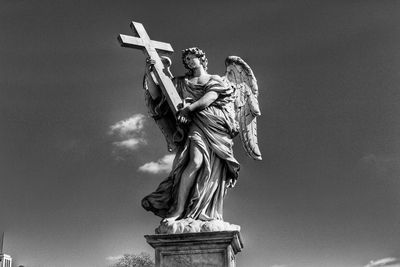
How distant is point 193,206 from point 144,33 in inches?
126

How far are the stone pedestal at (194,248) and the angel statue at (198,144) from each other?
0.12 metres

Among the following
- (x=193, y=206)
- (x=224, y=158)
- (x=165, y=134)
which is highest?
(x=165, y=134)

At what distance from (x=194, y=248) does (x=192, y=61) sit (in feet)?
9.49

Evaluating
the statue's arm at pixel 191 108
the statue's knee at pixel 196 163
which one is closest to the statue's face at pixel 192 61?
the statue's arm at pixel 191 108

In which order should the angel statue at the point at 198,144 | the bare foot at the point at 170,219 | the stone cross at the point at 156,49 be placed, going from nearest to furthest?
1. the bare foot at the point at 170,219
2. the angel statue at the point at 198,144
3. the stone cross at the point at 156,49

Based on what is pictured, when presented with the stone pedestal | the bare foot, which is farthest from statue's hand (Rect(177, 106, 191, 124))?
the stone pedestal

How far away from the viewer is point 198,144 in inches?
342

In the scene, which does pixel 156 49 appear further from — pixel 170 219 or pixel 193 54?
pixel 170 219

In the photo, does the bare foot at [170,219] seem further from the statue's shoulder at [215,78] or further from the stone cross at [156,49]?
the statue's shoulder at [215,78]

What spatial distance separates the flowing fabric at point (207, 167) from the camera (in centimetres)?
860

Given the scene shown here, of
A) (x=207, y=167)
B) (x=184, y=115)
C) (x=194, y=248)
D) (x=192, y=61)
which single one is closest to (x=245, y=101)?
(x=192, y=61)

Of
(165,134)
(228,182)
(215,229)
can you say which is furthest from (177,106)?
(215,229)

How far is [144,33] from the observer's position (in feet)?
32.9

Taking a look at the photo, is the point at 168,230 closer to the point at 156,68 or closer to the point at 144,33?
the point at 156,68
